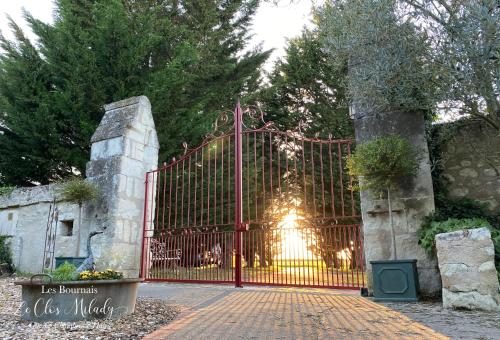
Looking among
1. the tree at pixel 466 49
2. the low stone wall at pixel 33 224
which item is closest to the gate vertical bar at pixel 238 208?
the low stone wall at pixel 33 224

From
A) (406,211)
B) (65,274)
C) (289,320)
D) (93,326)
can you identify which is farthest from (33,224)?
(406,211)

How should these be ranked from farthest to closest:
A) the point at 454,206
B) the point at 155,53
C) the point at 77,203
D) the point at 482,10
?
the point at 155,53 < the point at 77,203 < the point at 454,206 < the point at 482,10

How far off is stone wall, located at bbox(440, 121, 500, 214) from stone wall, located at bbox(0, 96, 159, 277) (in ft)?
15.6

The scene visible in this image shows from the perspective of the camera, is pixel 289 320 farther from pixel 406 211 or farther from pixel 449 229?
pixel 406 211

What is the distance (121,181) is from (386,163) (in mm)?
4140

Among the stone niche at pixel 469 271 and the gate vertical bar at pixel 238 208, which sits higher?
the gate vertical bar at pixel 238 208

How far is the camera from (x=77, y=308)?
3023 mm

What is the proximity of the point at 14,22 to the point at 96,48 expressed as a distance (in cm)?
326

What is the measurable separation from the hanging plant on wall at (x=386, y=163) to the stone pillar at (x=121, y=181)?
3.78 metres

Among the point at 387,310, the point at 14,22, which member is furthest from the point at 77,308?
the point at 14,22

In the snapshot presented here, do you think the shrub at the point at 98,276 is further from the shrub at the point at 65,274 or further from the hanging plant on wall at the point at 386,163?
the hanging plant on wall at the point at 386,163

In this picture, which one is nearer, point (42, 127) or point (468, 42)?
point (468, 42)

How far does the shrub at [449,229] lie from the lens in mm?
3637

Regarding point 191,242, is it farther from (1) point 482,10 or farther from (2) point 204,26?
(2) point 204,26
